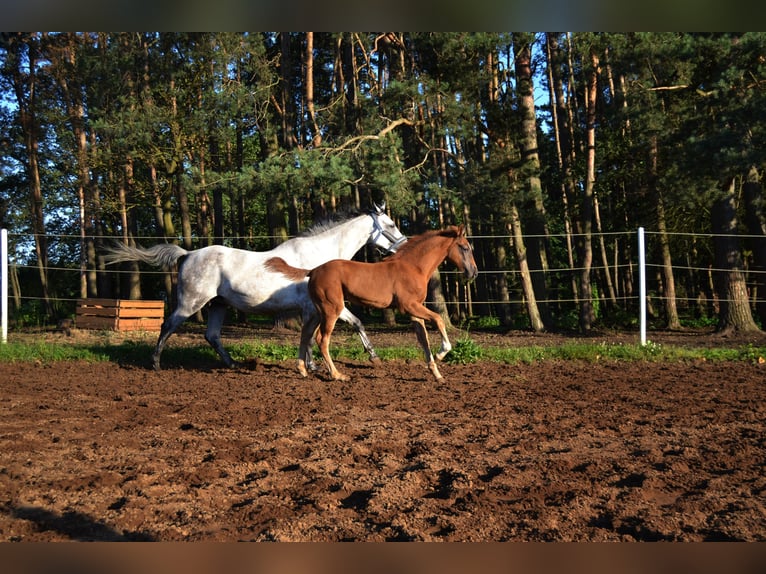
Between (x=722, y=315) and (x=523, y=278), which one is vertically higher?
(x=523, y=278)

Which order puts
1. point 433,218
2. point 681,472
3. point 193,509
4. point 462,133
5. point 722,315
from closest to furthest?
point 193,509 < point 681,472 < point 722,315 < point 462,133 < point 433,218

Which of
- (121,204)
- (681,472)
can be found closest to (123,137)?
(121,204)

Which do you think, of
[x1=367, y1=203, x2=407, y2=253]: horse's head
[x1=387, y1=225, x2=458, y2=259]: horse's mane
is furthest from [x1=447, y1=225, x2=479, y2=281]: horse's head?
[x1=367, y1=203, x2=407, y2=253]: horse's head

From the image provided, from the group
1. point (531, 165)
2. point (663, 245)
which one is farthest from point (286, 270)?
point (663, 245)

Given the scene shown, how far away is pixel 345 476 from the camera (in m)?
3.82

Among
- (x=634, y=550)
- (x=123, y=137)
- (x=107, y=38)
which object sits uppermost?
(x=107, y=38)

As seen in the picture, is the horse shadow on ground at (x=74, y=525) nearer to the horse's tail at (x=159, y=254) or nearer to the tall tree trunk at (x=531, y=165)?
the horse's tail at (x=159, y=254)

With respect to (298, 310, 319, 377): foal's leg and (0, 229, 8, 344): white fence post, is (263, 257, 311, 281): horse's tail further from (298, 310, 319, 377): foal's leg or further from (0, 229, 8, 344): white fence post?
(0, 229, 8, 344): white fence post

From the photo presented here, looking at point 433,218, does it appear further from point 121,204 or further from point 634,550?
point 634,550

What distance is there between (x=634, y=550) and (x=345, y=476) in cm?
288

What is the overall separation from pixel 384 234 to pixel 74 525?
23.7 feet

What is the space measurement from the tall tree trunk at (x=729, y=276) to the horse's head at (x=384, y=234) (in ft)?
27.0

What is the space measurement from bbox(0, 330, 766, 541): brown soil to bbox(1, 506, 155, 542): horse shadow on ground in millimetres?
14

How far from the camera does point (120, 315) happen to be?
55.8 ft
